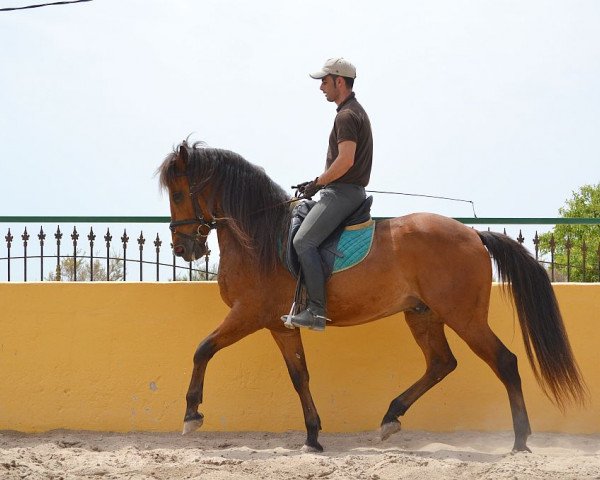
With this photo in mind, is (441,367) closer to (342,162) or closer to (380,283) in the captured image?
(380,283)

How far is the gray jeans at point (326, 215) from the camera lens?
6.80 meters

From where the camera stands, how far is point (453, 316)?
6.80m

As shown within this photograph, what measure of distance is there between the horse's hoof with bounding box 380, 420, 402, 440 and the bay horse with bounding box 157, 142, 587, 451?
0.04 ft

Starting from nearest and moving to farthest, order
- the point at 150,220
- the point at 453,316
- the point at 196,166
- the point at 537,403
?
the point at 453,316 < the point at 196,166 < the point at 537,403 < the point at 150,220

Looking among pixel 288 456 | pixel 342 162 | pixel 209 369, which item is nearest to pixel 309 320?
pixel 288 456

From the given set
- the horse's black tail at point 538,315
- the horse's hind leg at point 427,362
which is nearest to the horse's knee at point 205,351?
the horse's hind leg at point 427,362

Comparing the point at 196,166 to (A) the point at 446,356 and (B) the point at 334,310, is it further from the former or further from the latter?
(A) the point at 446,356

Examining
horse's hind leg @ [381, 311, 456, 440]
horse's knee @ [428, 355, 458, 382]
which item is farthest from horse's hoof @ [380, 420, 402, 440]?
horse's knee @ [428, 355, 458, 382]

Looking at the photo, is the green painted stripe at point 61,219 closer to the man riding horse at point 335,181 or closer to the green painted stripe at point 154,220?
the green painted stripe at point 154,220

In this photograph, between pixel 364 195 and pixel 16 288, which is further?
pixel 16 288

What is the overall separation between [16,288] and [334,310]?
9.20 ft

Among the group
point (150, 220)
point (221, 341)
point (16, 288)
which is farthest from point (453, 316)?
point (16, 288)

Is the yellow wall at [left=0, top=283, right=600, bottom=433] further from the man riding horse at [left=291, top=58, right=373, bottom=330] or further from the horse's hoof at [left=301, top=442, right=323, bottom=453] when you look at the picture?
the man riding horse at [left=291, top=58, right=373, bottom=330]

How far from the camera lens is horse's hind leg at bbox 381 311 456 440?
23.2ft
